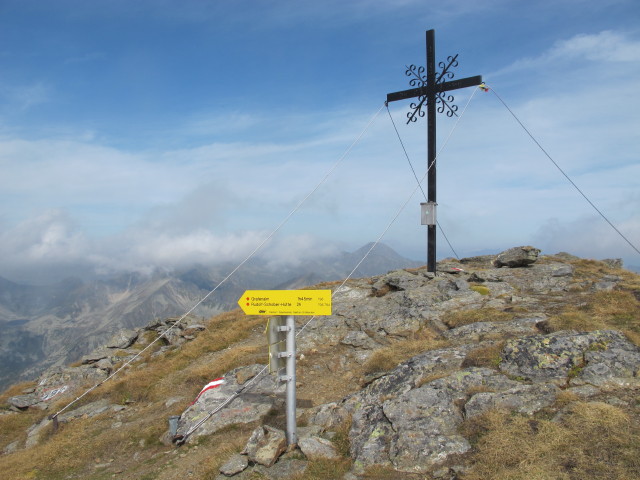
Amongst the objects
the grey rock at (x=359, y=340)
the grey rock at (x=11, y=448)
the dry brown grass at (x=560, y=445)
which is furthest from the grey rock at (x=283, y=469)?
the grey rock at (x=11, y=448)

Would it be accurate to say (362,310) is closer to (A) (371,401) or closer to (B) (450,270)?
(B) (450,270)

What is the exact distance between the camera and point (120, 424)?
14.8m

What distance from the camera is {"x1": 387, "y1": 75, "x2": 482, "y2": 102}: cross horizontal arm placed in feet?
67.3

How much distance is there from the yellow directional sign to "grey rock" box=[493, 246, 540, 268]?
59.1ft

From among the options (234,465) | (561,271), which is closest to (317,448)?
(234,465)

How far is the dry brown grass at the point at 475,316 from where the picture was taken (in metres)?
15.5

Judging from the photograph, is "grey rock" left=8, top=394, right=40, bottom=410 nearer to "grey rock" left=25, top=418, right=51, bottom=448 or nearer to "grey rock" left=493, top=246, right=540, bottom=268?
"grey rock" left=25, top=418, right=51, bottom=448

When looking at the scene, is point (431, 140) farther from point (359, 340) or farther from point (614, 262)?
point (614, 262)

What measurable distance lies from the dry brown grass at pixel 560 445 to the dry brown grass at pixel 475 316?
6.85 metres

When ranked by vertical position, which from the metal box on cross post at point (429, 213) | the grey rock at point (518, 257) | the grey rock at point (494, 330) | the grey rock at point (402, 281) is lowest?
the grey rock at point (494, 330)

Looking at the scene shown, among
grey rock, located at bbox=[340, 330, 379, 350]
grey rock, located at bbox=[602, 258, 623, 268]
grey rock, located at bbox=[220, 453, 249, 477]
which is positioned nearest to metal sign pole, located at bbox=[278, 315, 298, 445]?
grey rock, located at bbox=[220, 453, 249, 477]

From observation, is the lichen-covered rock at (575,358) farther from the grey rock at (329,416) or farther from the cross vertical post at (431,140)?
the cross vertical post at (431,140)

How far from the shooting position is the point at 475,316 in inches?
629

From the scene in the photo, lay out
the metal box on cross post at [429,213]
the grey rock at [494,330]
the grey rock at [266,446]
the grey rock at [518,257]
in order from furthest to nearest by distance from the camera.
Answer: the grey rock at [518,257] < the metal box on cross post at [429,213] < the grey rock at [494,330] < the grey rock at [266,446]
